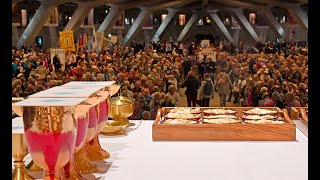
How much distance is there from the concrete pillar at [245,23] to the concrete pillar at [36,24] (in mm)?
4632

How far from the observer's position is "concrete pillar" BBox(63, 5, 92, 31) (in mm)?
10824

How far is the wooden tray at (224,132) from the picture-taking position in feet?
7.30

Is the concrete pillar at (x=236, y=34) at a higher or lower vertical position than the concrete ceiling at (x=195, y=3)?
lower

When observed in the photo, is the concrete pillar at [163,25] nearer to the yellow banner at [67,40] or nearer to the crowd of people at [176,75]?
the crowd of people at [176,75]

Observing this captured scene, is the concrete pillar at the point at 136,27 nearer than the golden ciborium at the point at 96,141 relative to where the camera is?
No

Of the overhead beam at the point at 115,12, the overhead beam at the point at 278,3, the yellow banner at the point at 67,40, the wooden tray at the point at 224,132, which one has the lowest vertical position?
the wooden tray at the point at 224,132

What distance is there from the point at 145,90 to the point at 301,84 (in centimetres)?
217

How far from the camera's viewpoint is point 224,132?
→ 7.33ft

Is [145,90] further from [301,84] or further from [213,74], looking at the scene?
[301,84]

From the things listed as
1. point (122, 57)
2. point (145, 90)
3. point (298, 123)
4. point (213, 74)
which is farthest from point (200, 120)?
point (122, 57)

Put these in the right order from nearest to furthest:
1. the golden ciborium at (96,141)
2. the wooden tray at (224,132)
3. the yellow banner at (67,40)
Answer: the golden ciborium at (96,141) < the wooden tray at (224,132) < the yellow banner at (67,40)

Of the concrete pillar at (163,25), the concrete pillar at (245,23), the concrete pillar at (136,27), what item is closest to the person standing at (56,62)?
the concrete pillar at (136,27)

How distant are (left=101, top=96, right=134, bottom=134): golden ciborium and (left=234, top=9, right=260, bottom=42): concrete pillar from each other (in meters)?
9.91

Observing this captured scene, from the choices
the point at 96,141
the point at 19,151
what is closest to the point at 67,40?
the point at 96,141
